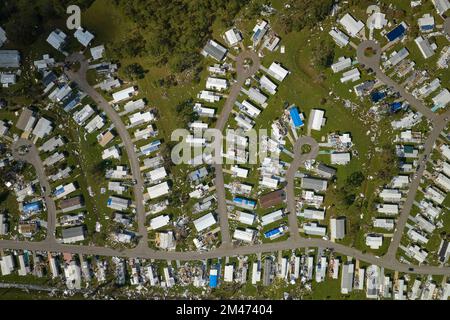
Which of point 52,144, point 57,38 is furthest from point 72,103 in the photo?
point 57,38

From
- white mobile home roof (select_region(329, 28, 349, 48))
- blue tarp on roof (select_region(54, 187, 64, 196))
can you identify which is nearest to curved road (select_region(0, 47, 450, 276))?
blue tarp on roof (select_region(54, 187, 64, 196))

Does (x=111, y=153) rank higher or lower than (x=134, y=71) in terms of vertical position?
lower

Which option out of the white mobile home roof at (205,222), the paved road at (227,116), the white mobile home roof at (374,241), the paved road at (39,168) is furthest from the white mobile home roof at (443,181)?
the paved road at (39,168)

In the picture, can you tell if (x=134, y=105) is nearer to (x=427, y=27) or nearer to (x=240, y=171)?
(x=240, y=171)

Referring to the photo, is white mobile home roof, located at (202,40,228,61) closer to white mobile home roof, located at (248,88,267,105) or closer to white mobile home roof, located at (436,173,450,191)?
white mobile home roof, located at (248,88,267,105)

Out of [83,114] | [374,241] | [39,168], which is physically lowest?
[374,241]

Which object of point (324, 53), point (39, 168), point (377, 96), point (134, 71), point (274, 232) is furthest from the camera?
point (39, 168)
